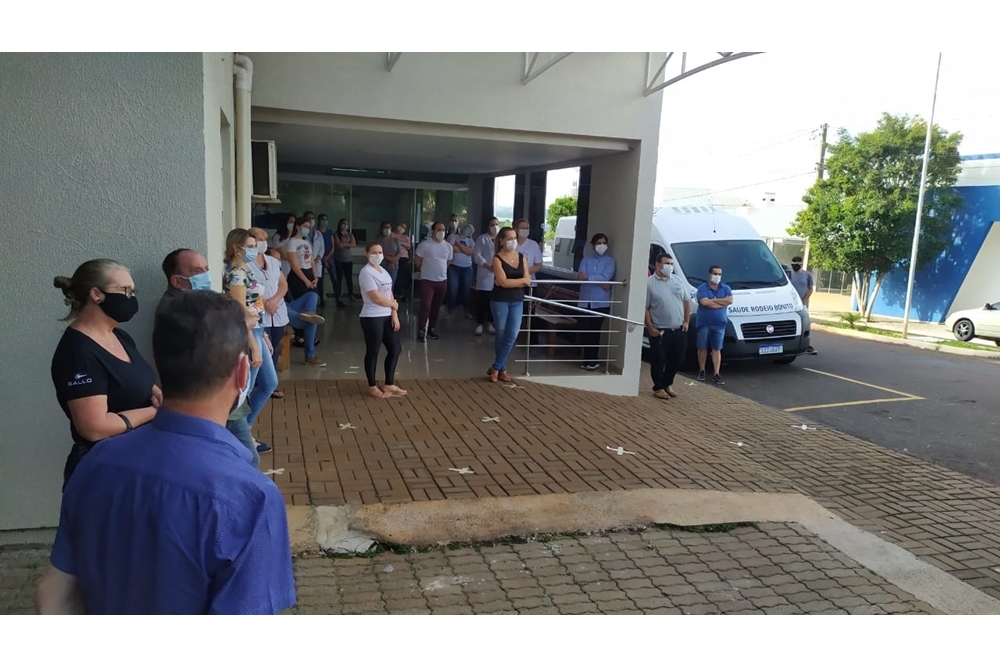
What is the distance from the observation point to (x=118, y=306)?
9.35 ft

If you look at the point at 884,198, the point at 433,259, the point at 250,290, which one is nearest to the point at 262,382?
the point at 250,290

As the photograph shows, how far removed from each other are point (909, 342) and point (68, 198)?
59.3 feet

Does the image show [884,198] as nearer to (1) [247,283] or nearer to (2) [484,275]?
(2) [484,275]

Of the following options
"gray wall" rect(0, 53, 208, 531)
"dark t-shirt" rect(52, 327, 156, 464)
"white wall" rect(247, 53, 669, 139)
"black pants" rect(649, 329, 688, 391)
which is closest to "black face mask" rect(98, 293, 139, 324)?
"dark t-shirt" rect(52, 327, 156, 464)

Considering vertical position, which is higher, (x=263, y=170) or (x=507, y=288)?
(x=263, y=170)

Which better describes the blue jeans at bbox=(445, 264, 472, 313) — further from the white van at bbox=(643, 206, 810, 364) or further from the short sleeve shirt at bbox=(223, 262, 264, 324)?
the short sleeve shirt at bbox=(223, 262, 264, 324)

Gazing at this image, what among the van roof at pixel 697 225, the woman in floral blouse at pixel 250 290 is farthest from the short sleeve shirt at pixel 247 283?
the van roof at pixel 697 225

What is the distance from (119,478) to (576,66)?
24.5ft

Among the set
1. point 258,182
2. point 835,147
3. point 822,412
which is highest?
point 835,147

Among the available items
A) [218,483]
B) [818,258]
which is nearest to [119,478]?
[218,483]

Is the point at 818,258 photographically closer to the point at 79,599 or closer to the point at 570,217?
the point at 570,217

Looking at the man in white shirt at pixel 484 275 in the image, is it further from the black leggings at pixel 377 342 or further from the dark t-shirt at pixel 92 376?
the dark t-shirt at pixel 92 376

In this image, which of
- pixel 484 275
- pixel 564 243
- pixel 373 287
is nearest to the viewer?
pixel 373 287

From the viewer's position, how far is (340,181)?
15.4 meters
